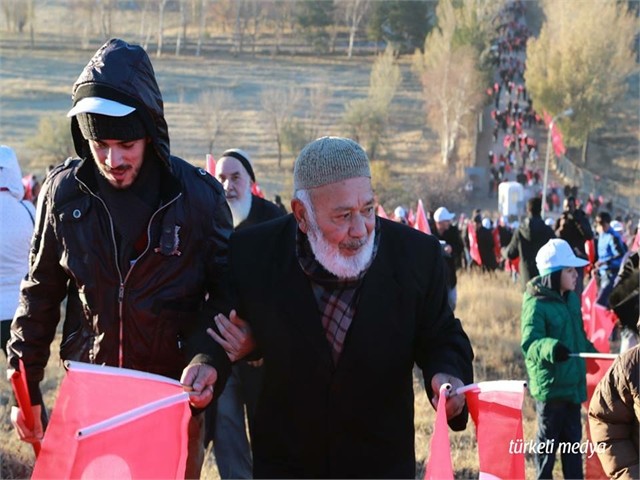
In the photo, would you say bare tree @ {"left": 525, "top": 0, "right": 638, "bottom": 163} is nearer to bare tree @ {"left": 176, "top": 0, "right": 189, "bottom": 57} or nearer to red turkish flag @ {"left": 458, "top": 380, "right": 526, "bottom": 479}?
bare tree @ {"left": 176, "top": 0, "right": 189, "bottom": 57}

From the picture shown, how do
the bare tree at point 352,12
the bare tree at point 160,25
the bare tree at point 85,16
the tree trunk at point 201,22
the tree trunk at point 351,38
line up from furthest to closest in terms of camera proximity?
the tree trunk at point 201,22
the bare tree at point 85,16
the bare tree at point 160,25
the tree trunk at point 351,38
the bare tree at point 352,12

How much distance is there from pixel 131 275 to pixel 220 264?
33 cm

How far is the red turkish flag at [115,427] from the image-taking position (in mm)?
3105

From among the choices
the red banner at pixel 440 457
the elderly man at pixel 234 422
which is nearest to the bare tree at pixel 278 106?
the elderly man at pixel 234 422

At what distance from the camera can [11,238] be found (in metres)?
6.44

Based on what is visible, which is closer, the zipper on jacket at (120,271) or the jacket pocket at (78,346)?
the zipper on jacket at (120,271)

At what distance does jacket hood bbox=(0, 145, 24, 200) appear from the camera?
21.7 ft

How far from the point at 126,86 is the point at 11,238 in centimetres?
294

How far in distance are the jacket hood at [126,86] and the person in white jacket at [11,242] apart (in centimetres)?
265

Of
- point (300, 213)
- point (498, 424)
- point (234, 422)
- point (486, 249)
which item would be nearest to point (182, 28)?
point (486, 249)

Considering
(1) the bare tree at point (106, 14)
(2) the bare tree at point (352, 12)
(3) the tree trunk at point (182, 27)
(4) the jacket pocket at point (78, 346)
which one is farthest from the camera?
(3) the tree trunk at point (182, 27)

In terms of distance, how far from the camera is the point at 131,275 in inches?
150

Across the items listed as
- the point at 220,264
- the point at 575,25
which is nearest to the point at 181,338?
the point at 220,264

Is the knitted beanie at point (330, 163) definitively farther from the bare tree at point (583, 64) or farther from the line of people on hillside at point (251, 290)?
the bare tree at point (583, 64)
